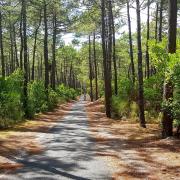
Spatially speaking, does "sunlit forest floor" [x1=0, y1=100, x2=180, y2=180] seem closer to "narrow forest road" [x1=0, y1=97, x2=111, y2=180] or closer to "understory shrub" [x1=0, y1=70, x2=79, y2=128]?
"narrow forest road" [x1=0, y1=97, x2=111, y2=180]

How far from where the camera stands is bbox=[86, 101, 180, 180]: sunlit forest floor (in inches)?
404

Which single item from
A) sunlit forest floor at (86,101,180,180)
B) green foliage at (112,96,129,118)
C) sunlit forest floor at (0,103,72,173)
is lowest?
sunlit forest floor at (86,101,180,180)

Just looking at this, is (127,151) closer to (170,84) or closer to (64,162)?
(64,162)

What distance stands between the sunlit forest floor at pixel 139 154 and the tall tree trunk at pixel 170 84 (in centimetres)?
55

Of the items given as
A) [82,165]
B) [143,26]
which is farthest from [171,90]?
[143,26]

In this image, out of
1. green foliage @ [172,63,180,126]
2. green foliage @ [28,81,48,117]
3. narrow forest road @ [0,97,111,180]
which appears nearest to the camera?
narrow forest road @ [0,97,111,180]

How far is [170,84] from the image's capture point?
1505 centimetres

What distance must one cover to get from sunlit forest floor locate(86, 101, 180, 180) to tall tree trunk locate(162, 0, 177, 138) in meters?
0.55

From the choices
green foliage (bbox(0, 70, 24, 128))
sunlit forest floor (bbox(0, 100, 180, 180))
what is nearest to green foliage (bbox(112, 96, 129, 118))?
green foliage (bbox(0, 70, 24, 128))

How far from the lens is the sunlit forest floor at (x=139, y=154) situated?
10258 mm

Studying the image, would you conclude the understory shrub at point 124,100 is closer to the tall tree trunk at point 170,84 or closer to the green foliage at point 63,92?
the tall tree trunk at point 170,84

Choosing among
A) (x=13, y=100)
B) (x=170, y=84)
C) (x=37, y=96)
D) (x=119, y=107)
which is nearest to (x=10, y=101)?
(x=13, y=100)

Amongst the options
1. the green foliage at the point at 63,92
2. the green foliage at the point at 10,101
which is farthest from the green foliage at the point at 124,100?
the green foliage at the point at 63,92

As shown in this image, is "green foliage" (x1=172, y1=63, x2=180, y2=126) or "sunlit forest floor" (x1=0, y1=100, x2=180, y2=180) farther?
"green foliage" (x1=172, y1=63, x2=180, y2=126)
